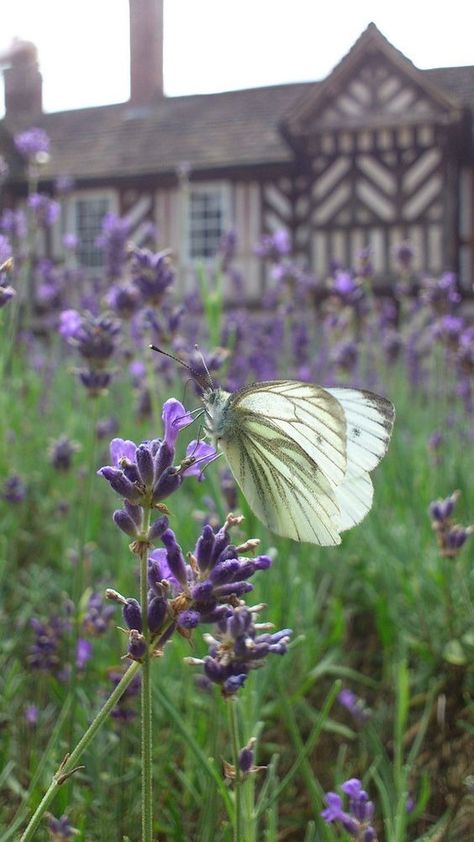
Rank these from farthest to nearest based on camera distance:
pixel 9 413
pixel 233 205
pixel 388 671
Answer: pixel 233 205
pixel 9 413
pixel 388 671

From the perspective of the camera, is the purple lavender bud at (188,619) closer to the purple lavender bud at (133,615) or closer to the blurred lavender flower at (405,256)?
the purple lavender bud at (133,615)

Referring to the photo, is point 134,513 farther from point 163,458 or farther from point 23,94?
point 23,94

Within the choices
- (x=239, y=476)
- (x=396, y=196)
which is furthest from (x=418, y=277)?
(x=239, y=476)

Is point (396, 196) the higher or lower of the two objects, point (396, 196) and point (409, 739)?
the higher

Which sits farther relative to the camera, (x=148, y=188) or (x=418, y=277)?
(x=148, y=188)

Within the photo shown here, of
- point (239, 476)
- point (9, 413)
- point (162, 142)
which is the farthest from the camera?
point (162, 142)

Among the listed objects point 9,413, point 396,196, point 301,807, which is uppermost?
point 396,196

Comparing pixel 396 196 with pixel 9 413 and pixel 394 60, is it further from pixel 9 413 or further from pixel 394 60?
pixel 9 413

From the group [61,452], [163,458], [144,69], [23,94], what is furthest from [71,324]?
[23,94]
